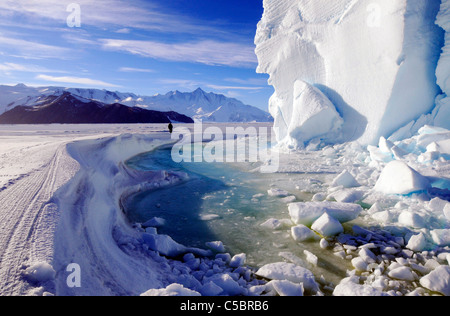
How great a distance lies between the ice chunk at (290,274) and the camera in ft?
7.30

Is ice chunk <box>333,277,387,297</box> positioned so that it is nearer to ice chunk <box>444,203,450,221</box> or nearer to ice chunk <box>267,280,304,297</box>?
ice chunk <box>267,280,304,297</box>

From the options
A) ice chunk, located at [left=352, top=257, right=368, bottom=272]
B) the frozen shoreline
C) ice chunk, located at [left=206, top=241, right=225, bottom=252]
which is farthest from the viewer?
ice chunk, located at [left=206, top=241, right=225, bottom=252]

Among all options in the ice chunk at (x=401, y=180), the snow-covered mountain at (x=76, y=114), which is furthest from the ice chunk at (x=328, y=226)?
the snow-covered mountain at (x=76, y=114)

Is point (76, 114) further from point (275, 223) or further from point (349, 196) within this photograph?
point (349, 196)

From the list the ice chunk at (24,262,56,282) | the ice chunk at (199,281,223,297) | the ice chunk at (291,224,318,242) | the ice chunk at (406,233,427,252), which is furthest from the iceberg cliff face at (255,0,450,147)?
the ice chunk at (24,262,56,282)

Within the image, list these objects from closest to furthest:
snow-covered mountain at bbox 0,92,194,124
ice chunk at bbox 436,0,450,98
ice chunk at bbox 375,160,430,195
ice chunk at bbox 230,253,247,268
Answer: ice chunk at bbox 230,253,247,268 < ice chunk at bbox 375,160,430,195 < ice chunk at bbox 436,0,450,98 < snow-covered mountain at bbox 0,92,194,124

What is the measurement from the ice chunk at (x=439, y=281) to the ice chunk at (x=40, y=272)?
2.98m

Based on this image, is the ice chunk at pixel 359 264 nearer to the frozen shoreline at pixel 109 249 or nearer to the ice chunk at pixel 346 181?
the frozen shoreline at pixel 109 249

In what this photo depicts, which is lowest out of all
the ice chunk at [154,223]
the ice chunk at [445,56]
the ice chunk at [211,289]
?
the ice chunk at [211,289]

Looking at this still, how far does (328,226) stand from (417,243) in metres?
0.93

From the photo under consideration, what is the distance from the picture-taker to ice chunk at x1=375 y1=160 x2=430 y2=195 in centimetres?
378

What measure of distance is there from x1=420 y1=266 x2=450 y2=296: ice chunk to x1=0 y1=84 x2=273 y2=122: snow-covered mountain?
81630 millimetres

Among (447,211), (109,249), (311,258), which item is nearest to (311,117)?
(447,211)
